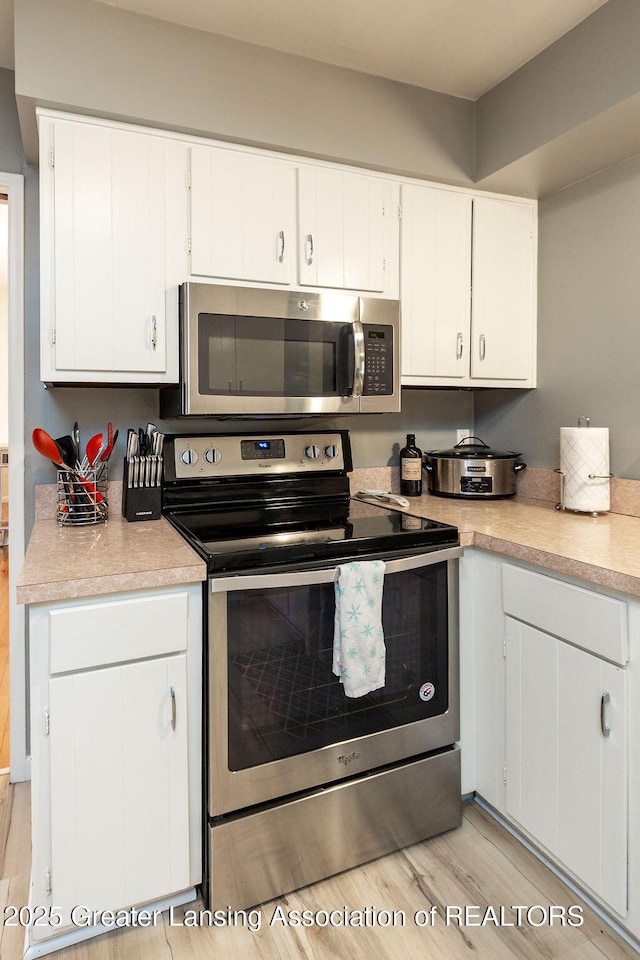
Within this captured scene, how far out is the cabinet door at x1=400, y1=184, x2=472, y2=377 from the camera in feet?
7.13

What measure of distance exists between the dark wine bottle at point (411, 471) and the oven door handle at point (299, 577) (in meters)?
0.74

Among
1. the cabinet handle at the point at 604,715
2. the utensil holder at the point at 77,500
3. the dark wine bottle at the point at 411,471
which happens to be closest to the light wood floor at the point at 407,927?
the cabinet handle at the point at 604,715

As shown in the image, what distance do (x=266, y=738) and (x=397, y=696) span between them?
15.6 inches

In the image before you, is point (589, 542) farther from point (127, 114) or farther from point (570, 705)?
point (127, 114)

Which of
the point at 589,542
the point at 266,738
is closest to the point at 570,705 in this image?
the point at 589,542

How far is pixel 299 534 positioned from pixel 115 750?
0.69 m

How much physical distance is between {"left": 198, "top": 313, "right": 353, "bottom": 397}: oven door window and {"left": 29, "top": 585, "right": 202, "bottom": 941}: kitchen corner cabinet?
696 mm

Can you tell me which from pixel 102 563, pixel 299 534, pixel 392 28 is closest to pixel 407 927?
pixel 299 534

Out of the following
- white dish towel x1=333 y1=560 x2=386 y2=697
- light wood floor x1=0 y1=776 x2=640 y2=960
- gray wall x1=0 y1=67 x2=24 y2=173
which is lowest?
light wood floor x1=0 y1=776 x2=640 y2=960

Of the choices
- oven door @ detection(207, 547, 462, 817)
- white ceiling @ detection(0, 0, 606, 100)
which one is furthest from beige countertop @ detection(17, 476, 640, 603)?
white ceiling @ detection(0, 0, 606, 100)

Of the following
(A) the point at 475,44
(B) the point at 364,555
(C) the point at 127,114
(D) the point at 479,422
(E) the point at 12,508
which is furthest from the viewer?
(D) the point at 479,422

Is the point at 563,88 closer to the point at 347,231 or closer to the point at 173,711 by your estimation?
the point at 347,231

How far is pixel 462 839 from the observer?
1768 mm

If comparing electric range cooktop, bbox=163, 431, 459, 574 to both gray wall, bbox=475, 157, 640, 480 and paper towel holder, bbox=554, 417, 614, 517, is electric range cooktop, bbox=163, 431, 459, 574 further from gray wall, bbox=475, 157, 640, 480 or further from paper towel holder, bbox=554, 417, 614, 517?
gray wall, bbox=475, 157, 640, 480
